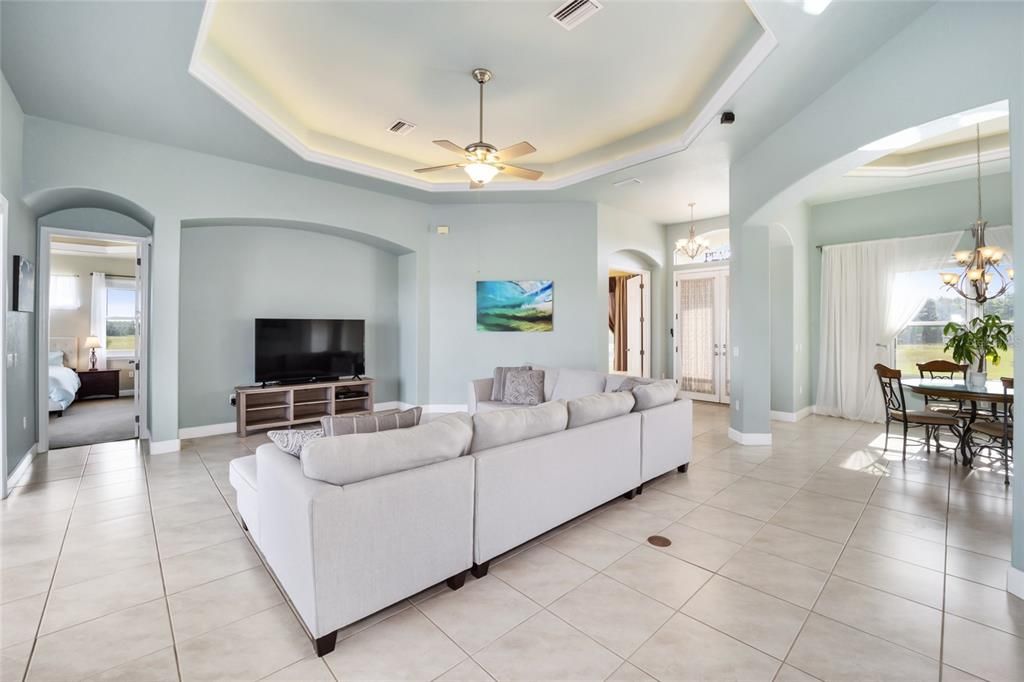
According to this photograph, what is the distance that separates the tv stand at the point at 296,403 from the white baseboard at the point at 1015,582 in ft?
20.4

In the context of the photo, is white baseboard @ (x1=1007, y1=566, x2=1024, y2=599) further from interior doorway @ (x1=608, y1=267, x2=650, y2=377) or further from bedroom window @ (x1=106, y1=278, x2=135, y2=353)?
bedroom window @ (x1=106, y1=278, x2=135, y2=353)

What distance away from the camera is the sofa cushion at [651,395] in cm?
385

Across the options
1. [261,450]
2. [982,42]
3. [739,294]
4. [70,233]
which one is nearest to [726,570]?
[261,450]

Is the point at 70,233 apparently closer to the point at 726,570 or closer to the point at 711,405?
the point at 726,570

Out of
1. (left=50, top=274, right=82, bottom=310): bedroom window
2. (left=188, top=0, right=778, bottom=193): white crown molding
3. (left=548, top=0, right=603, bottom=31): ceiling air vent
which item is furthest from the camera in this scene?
(left=50, top=274, right=82, bottom=310): bedroom window

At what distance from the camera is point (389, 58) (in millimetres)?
3686

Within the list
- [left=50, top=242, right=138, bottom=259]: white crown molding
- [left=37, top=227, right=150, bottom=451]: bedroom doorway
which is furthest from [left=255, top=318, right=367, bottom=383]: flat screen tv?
A: [left=50, top=242, right=138, bottom=259]: white crown molding

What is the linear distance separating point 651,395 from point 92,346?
10094 millimetres

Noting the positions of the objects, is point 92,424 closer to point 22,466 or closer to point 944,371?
Answer: point 22,466

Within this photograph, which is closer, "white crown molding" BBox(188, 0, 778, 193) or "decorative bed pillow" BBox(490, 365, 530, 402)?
"white crown molding" BBox(188, 0, 778, 193)

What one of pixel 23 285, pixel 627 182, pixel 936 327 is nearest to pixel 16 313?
Result: pixel 23 285

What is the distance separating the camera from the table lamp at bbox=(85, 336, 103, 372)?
8398 mm

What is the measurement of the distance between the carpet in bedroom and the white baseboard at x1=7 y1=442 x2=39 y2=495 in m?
0.34

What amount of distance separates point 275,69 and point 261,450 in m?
3.33
